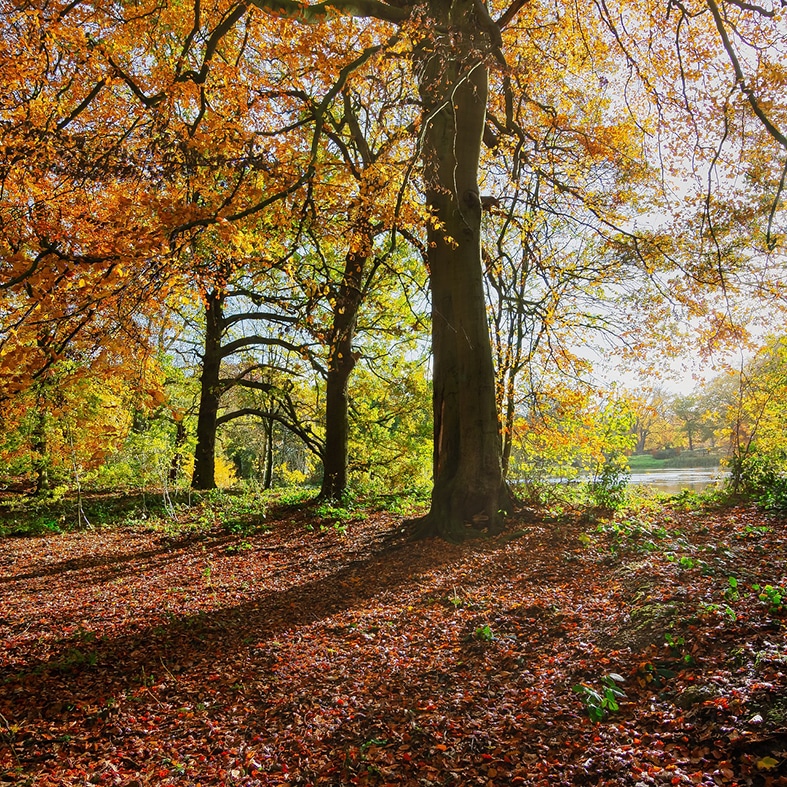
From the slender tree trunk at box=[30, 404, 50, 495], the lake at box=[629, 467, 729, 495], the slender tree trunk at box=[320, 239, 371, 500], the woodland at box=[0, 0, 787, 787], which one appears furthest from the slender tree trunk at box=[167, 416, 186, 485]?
the lake at box=[629, 467, 729, 495]

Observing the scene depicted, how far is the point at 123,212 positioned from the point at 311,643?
5.08m

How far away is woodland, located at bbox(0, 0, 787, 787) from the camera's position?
2.80 m

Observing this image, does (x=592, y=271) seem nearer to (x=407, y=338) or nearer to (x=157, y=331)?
(x=407, y=338)

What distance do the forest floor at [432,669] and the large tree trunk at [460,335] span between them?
73 cm

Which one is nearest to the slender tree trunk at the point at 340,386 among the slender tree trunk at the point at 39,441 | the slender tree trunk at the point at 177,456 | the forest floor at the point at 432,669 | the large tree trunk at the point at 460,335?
the slender tree trunk at the point at 177,456

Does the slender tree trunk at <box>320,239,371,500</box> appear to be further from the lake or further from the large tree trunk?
the lake

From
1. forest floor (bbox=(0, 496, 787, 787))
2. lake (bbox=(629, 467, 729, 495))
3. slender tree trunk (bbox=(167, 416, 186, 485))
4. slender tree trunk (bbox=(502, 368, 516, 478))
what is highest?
slender tree trunk (bbox=(502, 368, 516, 478))

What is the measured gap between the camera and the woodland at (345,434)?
2.80 m

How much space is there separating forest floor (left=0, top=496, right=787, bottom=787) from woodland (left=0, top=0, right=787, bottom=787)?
0.08 ft

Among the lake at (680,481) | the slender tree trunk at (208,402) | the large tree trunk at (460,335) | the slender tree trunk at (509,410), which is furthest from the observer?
the lake at (680,481)

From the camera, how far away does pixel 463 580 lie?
5.00 m

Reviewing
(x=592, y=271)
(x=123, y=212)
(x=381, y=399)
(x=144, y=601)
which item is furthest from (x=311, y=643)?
(x=381, y=399)

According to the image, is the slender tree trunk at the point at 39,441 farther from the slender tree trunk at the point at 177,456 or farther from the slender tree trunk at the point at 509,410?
the slender tree trunk at the point at 509,410

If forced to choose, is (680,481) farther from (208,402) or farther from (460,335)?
(460,335)
